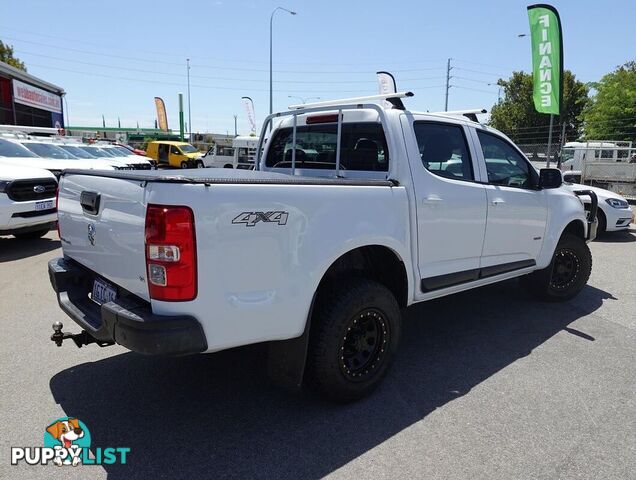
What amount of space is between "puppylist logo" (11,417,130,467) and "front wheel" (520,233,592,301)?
4388 millimetres

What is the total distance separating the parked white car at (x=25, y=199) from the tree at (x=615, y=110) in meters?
32.9

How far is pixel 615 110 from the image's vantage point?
31359mm

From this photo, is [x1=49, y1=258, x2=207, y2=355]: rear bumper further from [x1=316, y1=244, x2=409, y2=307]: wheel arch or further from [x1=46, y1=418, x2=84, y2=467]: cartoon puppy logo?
[x1=316, y1=244, x2=409, y2=307]: wheel arch

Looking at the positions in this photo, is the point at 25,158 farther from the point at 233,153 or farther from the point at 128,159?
the point at 233,153

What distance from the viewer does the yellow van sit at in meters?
30.3

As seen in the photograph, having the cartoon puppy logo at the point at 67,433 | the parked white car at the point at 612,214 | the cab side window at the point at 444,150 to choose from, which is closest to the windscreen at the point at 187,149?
the parked white car at the point at 612,214

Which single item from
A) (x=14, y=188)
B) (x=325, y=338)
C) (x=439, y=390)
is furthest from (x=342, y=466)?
(x=14, y=188)

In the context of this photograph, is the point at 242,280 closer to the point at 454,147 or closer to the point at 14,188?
the point at 454,147

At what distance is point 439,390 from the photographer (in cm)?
332

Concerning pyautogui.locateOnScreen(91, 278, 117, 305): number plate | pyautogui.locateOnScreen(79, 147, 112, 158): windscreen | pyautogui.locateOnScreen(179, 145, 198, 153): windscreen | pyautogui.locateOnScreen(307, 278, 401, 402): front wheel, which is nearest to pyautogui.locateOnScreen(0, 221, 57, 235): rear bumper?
pyautogui.locateOnScreen(91, 278, 117, 305): number plate

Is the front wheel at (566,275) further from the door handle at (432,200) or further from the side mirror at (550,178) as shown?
the door handle at (432,200)

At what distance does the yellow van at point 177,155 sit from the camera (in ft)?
99.5

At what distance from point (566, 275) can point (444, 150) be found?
99.3 inches

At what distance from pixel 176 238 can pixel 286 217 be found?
0.59 metres
